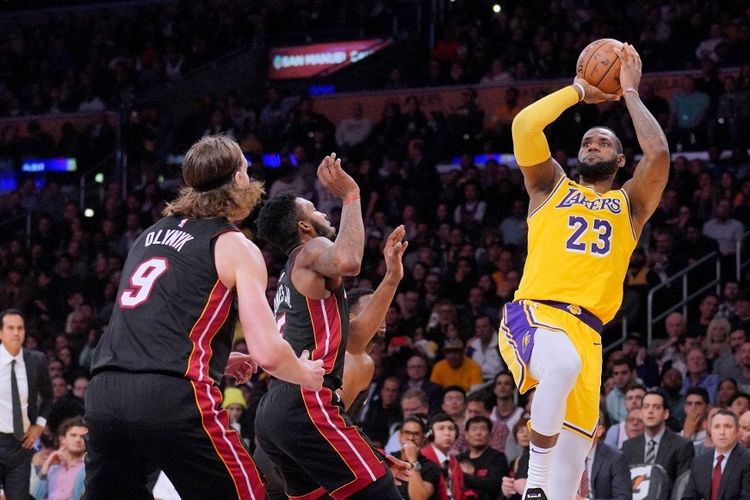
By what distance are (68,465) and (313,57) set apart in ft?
40.8

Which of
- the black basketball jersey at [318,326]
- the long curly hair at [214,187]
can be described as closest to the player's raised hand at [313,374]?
the long curly hair at [214,187]

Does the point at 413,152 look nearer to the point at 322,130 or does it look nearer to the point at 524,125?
the point at 322,130

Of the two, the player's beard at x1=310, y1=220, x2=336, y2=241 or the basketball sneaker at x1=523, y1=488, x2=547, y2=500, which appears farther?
the player's beard at x1=310, y1=220, x2=336, y2=241

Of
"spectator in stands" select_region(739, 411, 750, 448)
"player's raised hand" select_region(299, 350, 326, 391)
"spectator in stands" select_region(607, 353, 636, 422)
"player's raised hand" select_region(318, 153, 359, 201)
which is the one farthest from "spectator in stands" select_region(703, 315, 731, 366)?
"player's raised hand" select_region(299, 350, 326, 391)

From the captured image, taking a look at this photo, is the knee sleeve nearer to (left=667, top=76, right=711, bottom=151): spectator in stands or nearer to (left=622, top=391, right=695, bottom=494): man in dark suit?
(left=622, top=391, right=695, bottom=494): man in dark suit

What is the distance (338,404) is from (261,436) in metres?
0.44

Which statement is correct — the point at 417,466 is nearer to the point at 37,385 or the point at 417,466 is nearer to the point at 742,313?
the point at 37,385

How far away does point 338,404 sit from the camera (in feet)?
20.3

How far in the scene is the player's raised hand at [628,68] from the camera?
6.84m

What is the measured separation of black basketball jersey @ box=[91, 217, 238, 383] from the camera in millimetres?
4848

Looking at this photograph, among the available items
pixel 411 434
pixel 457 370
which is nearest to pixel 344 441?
pixel 411 434

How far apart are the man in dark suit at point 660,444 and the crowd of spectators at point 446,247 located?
0.04 meters

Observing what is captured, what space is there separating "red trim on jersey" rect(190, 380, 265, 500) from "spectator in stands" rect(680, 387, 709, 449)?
7080 mm

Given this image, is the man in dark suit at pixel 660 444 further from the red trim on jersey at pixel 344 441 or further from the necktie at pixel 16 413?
the necktie at pixel 16 413
